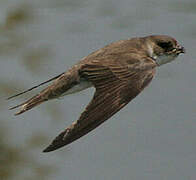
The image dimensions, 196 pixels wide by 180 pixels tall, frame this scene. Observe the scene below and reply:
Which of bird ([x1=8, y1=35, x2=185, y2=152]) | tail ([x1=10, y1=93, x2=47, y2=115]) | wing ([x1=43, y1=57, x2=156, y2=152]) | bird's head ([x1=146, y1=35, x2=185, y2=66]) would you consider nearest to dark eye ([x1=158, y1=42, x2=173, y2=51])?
bird's head ([x1=146, y1=35, x2=185, y2=66])

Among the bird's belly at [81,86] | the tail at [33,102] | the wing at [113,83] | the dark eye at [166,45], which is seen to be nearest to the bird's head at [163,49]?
the dark eye at [166,45]

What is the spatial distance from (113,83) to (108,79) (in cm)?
4

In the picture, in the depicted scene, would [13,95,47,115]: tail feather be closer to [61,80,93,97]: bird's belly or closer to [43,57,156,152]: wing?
[61,80,93,97]: bird's belly

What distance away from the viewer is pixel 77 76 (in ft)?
20.9

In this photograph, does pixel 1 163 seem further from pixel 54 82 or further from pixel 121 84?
pixel 121 84

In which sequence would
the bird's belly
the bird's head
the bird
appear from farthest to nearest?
1. the bird's head
2. the bird's belly
3. the bird

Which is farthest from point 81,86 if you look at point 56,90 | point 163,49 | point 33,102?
point 163,49

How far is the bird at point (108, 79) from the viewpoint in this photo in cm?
582

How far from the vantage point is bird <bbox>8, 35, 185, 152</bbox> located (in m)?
5.82

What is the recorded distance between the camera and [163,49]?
22.5ft

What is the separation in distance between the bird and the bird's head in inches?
1.7

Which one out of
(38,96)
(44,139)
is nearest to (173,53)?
(38,96)

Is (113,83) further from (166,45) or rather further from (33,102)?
(166,45)

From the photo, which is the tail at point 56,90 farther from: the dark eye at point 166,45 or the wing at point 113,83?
the dark eye at point 166,45
